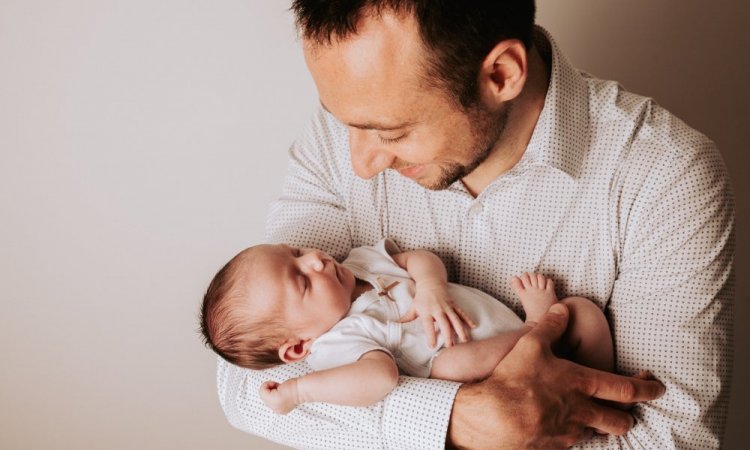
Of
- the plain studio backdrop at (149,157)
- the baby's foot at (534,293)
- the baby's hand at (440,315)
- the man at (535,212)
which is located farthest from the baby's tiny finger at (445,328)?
the plain studio backdrop at (149,157)

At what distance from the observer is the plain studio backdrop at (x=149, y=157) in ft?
7.17

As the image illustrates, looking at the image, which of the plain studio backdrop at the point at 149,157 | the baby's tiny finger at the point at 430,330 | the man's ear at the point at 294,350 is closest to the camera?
the baby's tiny finger at the point at 430,330

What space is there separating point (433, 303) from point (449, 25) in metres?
0.61

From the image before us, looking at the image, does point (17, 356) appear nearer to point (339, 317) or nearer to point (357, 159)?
point (339, 317)

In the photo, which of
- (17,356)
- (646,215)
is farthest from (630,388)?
(17,356)

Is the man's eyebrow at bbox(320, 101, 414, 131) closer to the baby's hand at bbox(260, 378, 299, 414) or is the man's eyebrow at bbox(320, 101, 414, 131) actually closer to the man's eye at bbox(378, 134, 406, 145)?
the man's eye at bbox(378, 134, 406, 145)

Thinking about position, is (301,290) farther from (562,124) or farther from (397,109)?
(562,124)

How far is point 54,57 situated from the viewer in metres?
2.15

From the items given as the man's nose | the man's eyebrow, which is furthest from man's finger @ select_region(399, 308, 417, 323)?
the man's eyebrow

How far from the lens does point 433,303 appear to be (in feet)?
5.46

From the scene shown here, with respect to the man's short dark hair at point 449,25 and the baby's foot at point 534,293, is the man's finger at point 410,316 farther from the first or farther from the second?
the man's short dark hair at point 449,25

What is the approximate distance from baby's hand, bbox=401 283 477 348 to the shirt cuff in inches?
4.3

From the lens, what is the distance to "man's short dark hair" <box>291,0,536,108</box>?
143 centimetres

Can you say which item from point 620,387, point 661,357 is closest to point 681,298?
point 661,357
